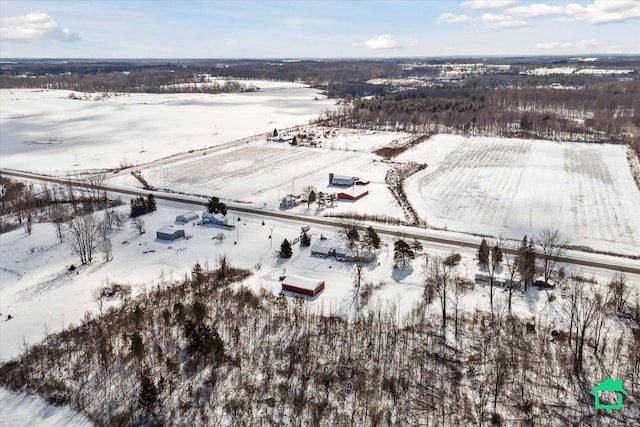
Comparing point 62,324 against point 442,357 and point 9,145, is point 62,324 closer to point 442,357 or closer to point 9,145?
point 442,357

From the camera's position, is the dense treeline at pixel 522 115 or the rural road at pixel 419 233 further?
the dense treeline at pixel 522 115

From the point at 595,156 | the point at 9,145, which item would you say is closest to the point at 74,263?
the point at 9,145

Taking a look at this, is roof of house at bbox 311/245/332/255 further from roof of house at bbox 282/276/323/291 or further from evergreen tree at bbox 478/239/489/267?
evergreen tree at bbox 478/239/489/267

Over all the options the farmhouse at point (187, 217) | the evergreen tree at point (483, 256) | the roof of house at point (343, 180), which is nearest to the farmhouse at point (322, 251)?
the evergreen tree at point (483, 256)

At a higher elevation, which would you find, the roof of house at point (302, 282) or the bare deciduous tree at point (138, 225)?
the bare deciduous tree at point (138, 225)

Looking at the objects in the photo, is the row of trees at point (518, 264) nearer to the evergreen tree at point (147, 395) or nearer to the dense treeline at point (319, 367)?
the dense treeline at point (319, 367)

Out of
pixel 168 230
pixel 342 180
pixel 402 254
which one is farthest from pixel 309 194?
pixel 402 254

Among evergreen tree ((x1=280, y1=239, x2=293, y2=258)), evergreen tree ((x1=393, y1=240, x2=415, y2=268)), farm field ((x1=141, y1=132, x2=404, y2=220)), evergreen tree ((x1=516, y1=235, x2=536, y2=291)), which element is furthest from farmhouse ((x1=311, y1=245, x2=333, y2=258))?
evergreen tree ((x1=516, y1=235, x2=536, y2=291))

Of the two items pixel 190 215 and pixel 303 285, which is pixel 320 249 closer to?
pixel 303 285
